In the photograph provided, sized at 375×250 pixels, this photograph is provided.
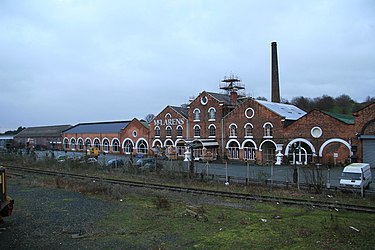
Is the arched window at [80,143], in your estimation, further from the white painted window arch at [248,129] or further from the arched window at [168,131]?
the white painted window arch at [248,129]

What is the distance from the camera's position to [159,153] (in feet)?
159

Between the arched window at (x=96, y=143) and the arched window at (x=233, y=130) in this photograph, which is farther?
the arched window at (x=96, y=143)

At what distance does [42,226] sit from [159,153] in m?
37.2

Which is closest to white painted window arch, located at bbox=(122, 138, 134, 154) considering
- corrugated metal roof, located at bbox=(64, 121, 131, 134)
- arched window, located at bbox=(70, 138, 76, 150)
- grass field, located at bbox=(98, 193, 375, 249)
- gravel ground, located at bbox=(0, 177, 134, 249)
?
→ corrugated metal roof, located at bbox=(64, 121, 131, 134)

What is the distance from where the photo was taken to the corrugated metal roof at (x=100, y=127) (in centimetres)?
5999

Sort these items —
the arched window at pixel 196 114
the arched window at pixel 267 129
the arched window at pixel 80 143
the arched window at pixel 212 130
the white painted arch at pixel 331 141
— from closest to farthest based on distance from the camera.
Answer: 1. the white painted arch at pixel 331 141
2. the arched window at pixel 267 129
3. the arched window at pixel 212 130
4. the arched window at pixel 196 114
5. the arched window at pixel 80 143

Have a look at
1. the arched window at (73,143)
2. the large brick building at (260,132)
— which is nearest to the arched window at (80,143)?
the arched window at (73,143)

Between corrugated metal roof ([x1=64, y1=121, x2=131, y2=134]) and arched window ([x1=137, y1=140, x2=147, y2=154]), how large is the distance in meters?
6.11

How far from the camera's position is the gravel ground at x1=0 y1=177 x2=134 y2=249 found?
9.36m

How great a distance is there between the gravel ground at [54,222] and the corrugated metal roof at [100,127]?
41931mm

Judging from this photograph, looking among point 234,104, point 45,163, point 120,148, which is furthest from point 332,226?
point 120,148

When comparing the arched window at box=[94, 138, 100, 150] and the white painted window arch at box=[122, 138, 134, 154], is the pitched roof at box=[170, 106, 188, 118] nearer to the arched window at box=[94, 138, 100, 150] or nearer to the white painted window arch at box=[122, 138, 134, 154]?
the white painted window arch at box=[122, 138, 134, 154]

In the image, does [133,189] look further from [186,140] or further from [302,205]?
[186,140]

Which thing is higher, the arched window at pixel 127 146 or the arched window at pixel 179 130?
the arched window at pixel 179 130
